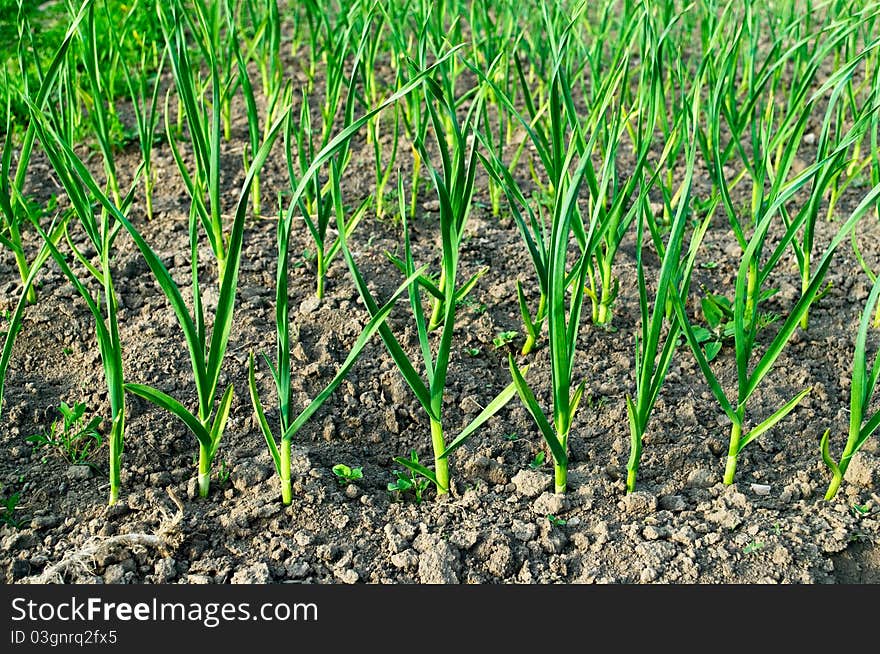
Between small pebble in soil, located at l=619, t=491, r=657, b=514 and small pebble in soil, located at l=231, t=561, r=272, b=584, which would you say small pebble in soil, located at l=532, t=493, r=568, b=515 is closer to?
small pebble in soil, located at l=619, t=491, r=657, b=514

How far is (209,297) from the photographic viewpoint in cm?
235

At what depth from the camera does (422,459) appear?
6.41ft

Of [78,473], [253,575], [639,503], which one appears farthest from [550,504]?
[78,473]

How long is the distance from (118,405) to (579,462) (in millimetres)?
923

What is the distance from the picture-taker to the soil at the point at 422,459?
1.66 m

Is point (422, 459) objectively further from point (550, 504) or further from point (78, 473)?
point (78, 473)

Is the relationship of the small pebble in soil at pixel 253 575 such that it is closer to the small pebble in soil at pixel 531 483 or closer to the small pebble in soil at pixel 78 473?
the small pebble in soil at pixel 78 473

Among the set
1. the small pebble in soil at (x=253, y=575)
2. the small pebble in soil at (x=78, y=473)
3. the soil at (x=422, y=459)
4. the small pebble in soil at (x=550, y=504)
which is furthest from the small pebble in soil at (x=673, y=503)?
the small pebble in soil at (x=78, y=473)

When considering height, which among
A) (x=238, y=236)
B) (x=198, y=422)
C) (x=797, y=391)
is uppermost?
(x=238, y=236)

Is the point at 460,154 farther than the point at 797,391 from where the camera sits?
No

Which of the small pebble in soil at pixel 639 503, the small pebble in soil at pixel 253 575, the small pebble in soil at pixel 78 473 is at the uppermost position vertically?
the small pebble in soil at pixel 78 473

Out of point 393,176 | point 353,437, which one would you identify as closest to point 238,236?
point 353,437

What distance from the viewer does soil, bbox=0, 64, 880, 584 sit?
1.66m

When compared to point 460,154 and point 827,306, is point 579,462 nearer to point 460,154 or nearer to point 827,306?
point 460,154
